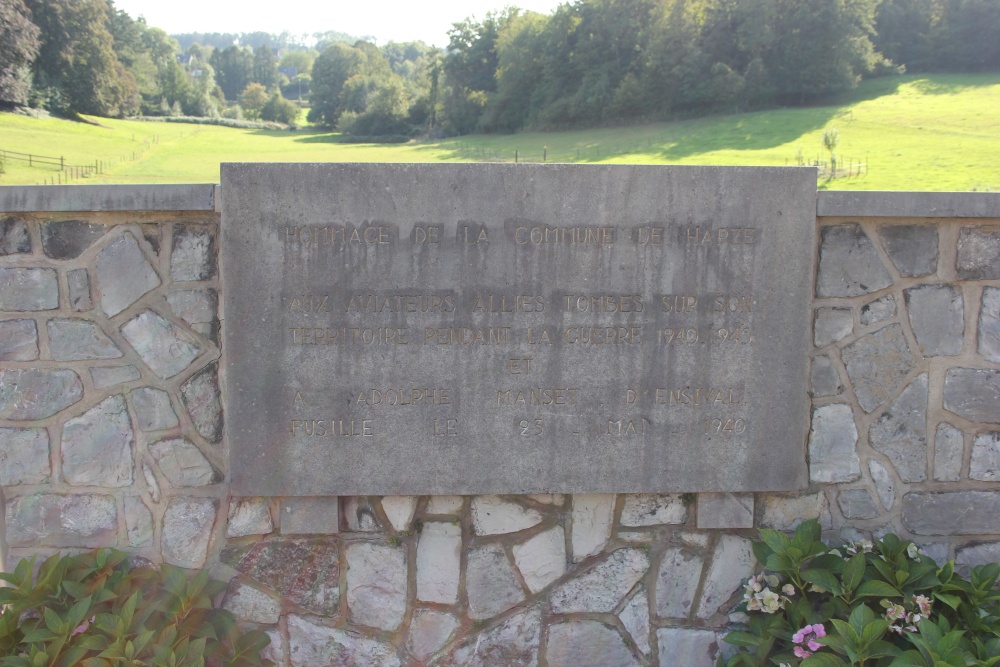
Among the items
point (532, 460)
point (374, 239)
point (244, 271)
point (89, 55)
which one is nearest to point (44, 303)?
point (244, 271)

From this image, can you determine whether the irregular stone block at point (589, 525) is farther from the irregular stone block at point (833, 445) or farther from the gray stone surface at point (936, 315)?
the gray stone surface at point (936, 315)

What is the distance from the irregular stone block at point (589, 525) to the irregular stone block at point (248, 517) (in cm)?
137

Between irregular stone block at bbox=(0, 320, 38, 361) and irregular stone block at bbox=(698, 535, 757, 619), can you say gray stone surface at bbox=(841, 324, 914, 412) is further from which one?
irregular stone block at bbox=(0, 320, 38, 361)

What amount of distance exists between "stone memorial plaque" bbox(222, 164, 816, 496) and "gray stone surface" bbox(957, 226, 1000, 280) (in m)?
0.72

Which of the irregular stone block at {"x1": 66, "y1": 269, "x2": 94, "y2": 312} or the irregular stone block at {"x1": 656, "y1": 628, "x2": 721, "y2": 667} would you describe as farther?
the irregular stone block at {"x1": 656, "y1": 628, "x2": 721, "y2": 667}

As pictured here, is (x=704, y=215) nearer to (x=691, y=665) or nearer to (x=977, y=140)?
(x=691, y=665)

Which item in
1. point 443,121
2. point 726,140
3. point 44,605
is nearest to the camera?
point 44,605

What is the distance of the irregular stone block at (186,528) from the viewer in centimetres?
326

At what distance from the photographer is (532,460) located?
323 cm

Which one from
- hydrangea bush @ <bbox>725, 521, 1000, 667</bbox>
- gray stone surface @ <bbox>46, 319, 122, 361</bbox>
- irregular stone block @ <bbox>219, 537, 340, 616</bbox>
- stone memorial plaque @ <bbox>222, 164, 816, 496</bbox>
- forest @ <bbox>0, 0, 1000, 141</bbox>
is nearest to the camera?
hydrangea bush @ <bbox>725, 521, 1000, 667</bbox>

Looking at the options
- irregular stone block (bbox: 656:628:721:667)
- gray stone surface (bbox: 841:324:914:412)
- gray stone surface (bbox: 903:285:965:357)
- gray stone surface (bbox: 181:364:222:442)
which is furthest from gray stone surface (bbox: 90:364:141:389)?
gray stone surface (bbox: 903:285:965:357)

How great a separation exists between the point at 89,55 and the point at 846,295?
58.0m

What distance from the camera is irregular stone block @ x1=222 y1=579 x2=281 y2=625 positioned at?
129 inches

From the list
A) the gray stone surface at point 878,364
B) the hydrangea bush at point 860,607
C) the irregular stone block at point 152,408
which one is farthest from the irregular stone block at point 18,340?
the gray stone surface at point 878,364
